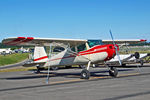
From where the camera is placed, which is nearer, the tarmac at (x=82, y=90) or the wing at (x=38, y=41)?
the tarmac at (x=82, y=90)

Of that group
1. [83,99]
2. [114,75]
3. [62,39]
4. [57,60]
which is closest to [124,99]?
[83,99]

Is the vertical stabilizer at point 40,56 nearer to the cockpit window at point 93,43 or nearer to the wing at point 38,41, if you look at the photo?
the wing at point 38,41

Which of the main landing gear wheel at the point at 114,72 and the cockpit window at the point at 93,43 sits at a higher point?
the cockpit window at the point at 93,43

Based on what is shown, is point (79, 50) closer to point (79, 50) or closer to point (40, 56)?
point (79, 50)

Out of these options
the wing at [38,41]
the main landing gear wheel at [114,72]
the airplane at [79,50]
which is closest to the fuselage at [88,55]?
the airplane at [79,50]

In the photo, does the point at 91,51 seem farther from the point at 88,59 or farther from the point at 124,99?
the point at 124,99

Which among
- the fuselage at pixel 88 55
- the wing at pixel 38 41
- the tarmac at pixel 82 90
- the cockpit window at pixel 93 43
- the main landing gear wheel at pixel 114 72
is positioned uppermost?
the wing at pixel 38 41

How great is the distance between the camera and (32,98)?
800 centimetres

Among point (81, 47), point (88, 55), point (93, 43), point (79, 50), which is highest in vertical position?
point (93, 43)

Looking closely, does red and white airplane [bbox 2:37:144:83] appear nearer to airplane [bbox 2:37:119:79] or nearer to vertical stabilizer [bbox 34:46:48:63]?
airplane [bbox 2:37:119:79]

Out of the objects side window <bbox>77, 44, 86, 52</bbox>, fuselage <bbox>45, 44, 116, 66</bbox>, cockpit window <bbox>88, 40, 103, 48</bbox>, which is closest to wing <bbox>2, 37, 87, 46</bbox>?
side window <bbox>77, 44, 86, 52</bbox>

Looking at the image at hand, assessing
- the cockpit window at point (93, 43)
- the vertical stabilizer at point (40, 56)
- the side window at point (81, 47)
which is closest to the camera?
the cockpit window at point (93, 43)

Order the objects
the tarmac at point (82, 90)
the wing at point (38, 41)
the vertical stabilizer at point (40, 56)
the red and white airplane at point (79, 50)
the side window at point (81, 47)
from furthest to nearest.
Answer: the vertical stabilizer at point (40, 56) → the side window at point (81, 47) → the wing at point (38, 41) → the red and white airplane at point (79, 50) → the tarmac at point (82, 90)

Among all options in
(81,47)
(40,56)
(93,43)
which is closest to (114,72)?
(93,43)
